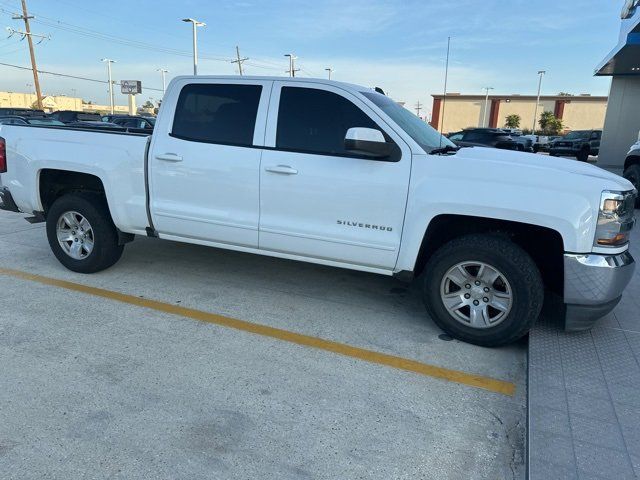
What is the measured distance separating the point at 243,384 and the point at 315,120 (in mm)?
2218

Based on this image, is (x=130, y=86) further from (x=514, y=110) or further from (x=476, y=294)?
(x=476, y=294)

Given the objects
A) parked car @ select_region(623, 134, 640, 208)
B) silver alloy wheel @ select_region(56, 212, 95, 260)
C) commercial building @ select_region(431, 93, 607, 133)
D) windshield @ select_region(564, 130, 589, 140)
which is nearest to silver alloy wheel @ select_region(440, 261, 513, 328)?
silver alloy wheel @ select_region(56, 212, 95, 260)

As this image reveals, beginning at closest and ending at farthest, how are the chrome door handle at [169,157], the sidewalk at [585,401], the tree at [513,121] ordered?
the sidewalk at [585,401]
the chrome door handle at [169,157]
the tree at [513,121]

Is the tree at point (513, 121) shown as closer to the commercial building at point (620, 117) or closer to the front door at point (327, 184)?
the commercial building at point (620, 117)

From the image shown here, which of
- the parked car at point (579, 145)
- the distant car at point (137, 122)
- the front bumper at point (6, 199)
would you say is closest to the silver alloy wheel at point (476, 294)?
the front bumper at point (6, 199)

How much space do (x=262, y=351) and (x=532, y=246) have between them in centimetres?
231

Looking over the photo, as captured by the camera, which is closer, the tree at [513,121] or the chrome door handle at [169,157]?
the chrome door handle at [169,157]

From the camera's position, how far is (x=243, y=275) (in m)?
5.48

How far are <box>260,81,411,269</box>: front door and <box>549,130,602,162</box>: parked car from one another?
27.0 meters

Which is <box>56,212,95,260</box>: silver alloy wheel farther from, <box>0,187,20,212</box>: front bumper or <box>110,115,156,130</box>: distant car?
<box>110,115,156,130</box>: distant car

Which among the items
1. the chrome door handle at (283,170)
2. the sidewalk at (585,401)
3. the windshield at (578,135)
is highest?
the chrome door handle at (283,170)

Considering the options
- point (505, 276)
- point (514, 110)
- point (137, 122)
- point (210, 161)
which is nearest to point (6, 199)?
point (210, 161)

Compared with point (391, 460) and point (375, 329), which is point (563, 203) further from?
point (391, 460)

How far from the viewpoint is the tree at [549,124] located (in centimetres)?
6618
